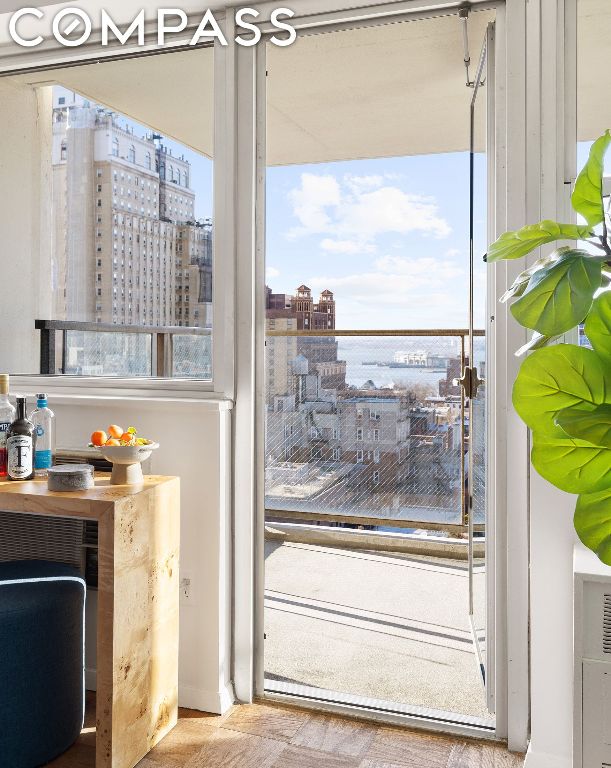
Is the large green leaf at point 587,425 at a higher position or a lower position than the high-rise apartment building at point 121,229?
lower

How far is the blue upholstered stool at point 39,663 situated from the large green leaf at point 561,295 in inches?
61.5

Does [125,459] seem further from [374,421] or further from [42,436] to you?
[374,421]

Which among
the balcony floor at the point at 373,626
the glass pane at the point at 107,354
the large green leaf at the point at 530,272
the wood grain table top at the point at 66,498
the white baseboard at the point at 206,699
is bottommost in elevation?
the balcony floor at the point at 373,626

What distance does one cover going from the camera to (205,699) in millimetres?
2385

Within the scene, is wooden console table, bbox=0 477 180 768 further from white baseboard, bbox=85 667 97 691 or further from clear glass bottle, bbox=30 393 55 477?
white baseboard, bbox=85 667 97 691

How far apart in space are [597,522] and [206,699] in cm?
155

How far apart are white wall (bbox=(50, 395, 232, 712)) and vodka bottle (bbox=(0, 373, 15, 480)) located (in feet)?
1.34

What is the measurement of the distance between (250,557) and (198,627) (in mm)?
293

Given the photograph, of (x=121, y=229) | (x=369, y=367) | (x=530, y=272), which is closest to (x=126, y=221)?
(x=121, y=229)

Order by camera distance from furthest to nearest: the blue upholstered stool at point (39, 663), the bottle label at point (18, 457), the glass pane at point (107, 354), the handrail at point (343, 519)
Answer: the handrail at point (343, 519), the glass pane at point (107, 354), the bottle label at point (18, 457), the blue upholstered stool at point (39, 663)

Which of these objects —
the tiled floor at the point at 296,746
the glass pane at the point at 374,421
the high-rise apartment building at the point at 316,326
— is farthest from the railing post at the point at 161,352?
the glass pane at the point at 374,421

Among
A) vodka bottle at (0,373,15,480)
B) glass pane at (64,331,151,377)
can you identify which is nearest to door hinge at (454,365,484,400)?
glass pane at (64,331,151,377)

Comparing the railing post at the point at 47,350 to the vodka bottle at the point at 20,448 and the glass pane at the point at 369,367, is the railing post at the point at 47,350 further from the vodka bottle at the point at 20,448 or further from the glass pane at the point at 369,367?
the glass pane at the point at 369,367

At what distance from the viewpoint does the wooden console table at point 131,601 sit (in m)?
1.94
